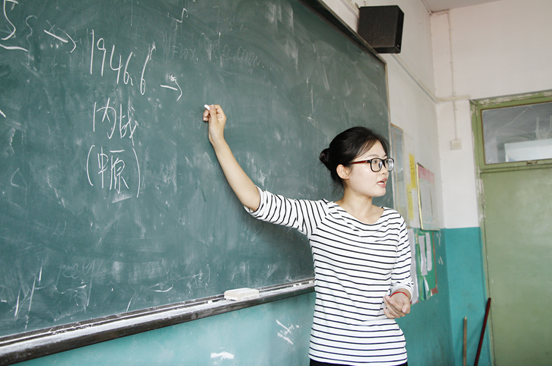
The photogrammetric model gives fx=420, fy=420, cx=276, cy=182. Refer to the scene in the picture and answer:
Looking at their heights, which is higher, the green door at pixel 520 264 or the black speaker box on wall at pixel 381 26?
the black speaker box on wall at pixel 381 26

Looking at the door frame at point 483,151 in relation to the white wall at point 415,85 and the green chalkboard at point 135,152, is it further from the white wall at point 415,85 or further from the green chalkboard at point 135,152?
the green chalkboard at point 135,152

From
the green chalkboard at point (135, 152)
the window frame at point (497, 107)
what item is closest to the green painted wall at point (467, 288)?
the window frame at point (497, 107)

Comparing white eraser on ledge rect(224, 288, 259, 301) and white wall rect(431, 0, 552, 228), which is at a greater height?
white wall rect(431, 0, 552, 228)

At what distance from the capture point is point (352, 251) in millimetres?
1394

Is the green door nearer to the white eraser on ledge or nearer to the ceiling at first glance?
the ceiling

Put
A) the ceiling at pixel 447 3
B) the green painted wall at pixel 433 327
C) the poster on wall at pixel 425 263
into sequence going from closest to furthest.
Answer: the green painted wall at pixel 433 327, the poster on wall at pixel 425 263, the ceiling at pixel 447 3

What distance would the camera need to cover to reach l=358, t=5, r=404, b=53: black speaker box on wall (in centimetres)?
262

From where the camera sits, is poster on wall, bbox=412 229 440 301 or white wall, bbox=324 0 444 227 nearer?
white wall, bbox=324 0 444 227

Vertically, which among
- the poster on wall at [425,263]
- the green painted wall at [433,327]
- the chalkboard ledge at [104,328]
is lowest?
the green painted wall at [433,327]

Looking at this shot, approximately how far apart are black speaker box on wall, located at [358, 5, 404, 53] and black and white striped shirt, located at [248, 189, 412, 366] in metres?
1.57

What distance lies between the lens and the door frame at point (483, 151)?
4.13m

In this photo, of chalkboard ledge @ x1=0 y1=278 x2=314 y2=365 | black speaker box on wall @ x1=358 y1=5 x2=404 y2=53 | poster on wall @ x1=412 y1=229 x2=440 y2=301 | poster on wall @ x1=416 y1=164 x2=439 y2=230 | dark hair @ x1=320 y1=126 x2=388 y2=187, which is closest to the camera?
chalkboard ledge @ x1=0 y1=278 x2=314 y2=365

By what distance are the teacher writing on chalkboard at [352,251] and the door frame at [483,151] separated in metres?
3.22

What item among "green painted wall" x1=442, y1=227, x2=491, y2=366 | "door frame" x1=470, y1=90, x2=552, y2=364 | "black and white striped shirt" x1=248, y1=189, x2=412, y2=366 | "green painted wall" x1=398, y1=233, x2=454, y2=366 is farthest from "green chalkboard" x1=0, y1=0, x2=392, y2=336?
"door frame" x1=470, y1=90, x2=552, y2=364
